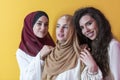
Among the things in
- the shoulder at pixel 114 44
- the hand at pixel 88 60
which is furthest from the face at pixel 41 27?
the shoulder at pixel 114 44

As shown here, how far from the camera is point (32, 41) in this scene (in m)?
1.44

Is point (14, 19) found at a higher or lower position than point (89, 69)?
higher

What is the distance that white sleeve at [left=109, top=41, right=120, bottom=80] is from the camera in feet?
4.18

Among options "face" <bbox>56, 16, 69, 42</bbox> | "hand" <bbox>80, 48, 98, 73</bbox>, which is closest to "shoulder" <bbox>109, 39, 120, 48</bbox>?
"hand" <bbox>80, 48, 98, 73</bbox>

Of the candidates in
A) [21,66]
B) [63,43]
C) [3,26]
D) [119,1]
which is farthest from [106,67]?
[3,26]

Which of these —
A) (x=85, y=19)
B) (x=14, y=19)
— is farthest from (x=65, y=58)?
(x=14, y=19)

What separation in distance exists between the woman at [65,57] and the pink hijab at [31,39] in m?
0.09

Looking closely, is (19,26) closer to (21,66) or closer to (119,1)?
(21,66)

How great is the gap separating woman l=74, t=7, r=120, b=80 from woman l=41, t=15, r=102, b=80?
0.04 m

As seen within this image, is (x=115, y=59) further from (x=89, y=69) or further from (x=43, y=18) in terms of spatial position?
(x=43, y=18)

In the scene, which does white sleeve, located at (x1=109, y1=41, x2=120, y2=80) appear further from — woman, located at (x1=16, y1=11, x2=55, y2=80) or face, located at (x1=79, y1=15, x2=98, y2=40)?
woman, located at (x1=16, y1=11, x2=55, y2=80)

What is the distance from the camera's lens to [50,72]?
136cm

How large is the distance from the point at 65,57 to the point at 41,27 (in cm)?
22

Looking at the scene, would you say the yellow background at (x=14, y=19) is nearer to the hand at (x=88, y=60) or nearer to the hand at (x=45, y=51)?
the hand at (x=45, y=51)
